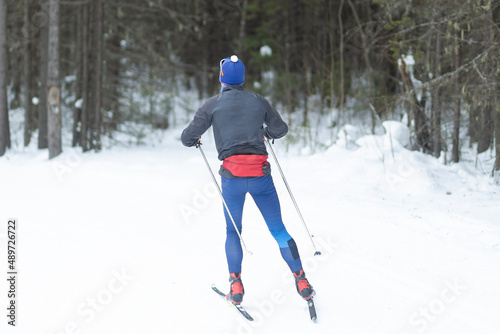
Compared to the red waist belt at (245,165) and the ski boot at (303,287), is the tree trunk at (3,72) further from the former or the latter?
the ski boot at (303,287)

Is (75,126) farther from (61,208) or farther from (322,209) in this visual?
(322,209)

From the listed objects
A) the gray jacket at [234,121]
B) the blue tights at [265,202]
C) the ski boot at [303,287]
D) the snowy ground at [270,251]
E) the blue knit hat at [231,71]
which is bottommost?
the snowy ground at [270,251]

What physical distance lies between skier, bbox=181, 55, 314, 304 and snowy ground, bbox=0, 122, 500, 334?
54 centimetres

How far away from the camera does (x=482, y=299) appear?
4.61 meters

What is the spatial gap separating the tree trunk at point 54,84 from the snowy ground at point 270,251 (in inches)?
114

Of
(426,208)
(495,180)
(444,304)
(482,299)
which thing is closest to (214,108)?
(444,304)

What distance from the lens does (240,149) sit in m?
4.20

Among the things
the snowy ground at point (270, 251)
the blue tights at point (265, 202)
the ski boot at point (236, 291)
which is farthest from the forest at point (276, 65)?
the ski boot at point (236, 291)

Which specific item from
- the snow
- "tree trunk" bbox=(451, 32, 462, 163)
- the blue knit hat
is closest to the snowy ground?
"tree trunk" bbox=(451, 32, 462, 163)

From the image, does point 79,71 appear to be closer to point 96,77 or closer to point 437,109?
point 96,77

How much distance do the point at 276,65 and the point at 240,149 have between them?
19.6m

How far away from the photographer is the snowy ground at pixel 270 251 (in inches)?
170

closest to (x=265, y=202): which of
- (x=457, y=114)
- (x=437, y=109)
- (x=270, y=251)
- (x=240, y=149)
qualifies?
(x=240, y=149)

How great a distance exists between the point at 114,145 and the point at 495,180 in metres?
12.0
